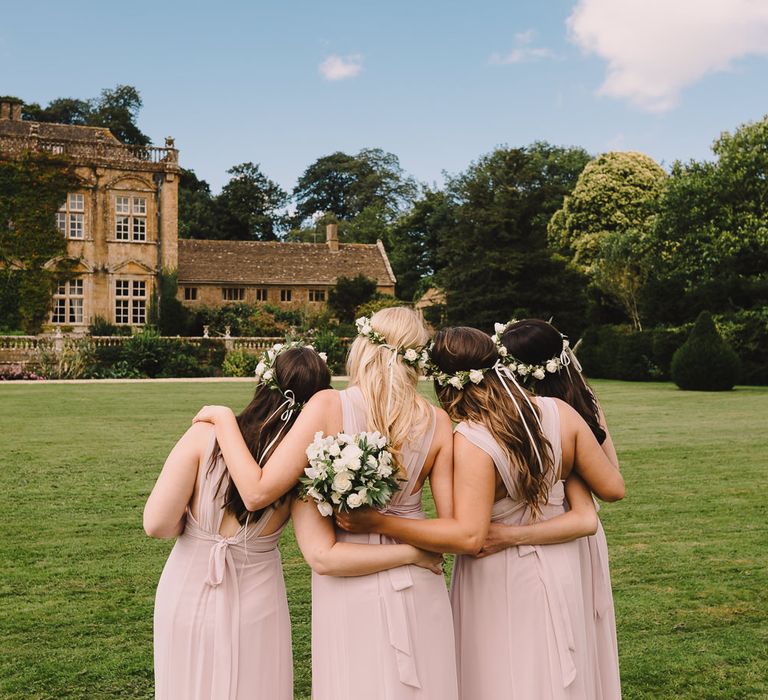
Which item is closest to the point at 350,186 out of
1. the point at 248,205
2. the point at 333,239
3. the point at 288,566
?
the point at 248,205

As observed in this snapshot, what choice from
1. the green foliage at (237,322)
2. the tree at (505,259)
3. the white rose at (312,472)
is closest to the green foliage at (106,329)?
the green foliage at (237,322)

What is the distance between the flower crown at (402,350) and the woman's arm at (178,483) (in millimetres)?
588

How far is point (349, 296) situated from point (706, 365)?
20715mm

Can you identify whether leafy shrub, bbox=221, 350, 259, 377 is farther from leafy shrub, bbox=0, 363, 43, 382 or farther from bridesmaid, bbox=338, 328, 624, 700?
bridesmaid, bbox=338, 328, 624, 700

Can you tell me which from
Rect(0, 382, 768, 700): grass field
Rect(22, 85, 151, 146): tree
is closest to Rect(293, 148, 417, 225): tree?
Rect(22, 85, 151, 146): tree

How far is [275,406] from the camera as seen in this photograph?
108 inches

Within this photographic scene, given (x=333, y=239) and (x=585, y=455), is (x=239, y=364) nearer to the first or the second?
(x=333, y=239)

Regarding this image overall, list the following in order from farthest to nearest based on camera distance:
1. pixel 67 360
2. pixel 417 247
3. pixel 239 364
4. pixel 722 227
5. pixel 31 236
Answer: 1. pixel 417 247
2. pixel 31 236
3. pixel 239 364
4. pixel 722 227
5. pixel 67 360

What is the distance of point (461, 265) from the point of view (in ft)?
134

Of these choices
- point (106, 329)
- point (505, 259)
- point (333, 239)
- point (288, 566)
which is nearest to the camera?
point (288, 566)

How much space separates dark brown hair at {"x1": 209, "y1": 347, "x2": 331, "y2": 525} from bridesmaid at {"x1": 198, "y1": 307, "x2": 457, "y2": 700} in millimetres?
90

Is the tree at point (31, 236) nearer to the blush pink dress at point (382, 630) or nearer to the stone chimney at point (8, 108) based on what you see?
the stone chimney at point (8, 108)

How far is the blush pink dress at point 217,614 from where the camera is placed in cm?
268

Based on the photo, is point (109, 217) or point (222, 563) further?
point (109, 217)
